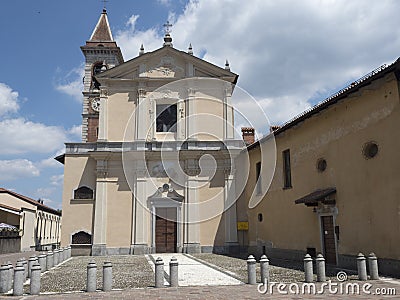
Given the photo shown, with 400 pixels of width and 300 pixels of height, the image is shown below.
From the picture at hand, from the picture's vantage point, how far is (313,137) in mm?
16000

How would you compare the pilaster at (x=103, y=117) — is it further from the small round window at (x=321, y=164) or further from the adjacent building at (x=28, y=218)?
the small round window at (x=321, y=164)

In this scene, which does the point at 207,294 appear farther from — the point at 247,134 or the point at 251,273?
the point at 247,134

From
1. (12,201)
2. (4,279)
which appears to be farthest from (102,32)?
(4,279)

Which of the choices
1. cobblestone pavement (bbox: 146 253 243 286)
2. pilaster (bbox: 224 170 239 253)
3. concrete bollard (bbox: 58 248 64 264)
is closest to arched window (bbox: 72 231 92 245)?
concrete bollard (bbox: 58 248 64 264)

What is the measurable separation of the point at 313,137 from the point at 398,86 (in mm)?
4952

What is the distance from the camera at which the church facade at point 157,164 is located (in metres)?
22.8

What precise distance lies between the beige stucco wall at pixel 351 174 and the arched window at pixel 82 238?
10.8m

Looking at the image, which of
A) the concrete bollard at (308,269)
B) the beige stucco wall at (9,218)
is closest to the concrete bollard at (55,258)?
the concrete bollard at (308,269)

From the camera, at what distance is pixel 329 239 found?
14.6 meters

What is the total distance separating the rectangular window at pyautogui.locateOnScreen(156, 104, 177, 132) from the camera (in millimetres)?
24688

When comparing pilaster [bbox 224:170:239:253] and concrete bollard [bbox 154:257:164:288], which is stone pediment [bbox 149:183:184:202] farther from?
concrete bollard [bbox 154:257:164:288]

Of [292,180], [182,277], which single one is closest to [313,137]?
[292,180]

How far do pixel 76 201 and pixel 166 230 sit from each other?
552cm

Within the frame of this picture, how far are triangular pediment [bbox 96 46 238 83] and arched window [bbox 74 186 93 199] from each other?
6.79 m
